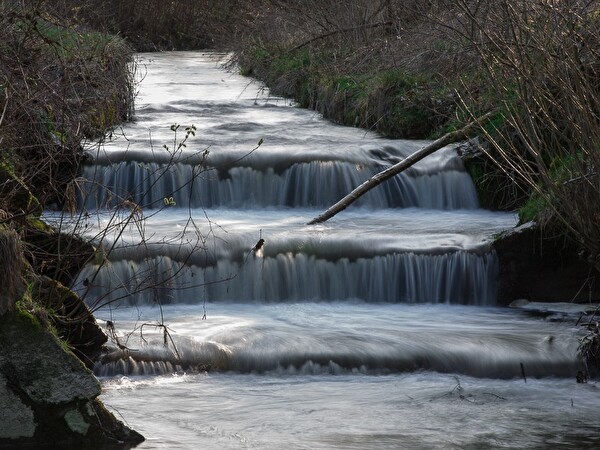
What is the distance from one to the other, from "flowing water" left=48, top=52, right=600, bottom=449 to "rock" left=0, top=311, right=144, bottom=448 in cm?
49

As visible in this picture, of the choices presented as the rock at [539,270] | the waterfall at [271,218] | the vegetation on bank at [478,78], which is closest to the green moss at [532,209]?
the vegetation on bank at [478,78]

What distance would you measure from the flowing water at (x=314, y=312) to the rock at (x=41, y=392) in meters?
0.49

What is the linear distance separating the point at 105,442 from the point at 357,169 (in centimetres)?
789

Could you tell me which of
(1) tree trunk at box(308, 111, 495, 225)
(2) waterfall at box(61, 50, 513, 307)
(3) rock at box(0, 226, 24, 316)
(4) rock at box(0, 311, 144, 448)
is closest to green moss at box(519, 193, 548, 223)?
(2) waterfall at box(61, 50, 513, 307)

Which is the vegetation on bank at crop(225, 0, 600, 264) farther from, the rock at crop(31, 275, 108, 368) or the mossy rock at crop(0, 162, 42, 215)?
the mossy rock at crop(0, 162, 42, 215)

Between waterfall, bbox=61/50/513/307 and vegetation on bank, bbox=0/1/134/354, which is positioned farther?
waterfall, bbox=61/50/513/307

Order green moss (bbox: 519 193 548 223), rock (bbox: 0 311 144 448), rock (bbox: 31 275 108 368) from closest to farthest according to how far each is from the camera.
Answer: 1. rock (bbox: 0 311 144 448)
2. rock (bbox: 31 275 108 368)
3. green moss (bbox: 519 193 548 223)

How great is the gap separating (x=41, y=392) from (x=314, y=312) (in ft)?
13.2

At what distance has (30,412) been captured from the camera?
6.30 metres

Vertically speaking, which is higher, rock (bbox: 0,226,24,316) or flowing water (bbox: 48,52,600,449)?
rock (bbox: 0,226,24,316)

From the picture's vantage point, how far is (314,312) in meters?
9.99

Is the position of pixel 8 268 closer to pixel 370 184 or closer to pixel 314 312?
pixel 314 312

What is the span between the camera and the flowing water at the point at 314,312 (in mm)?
7137

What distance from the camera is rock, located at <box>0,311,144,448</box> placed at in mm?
6281
